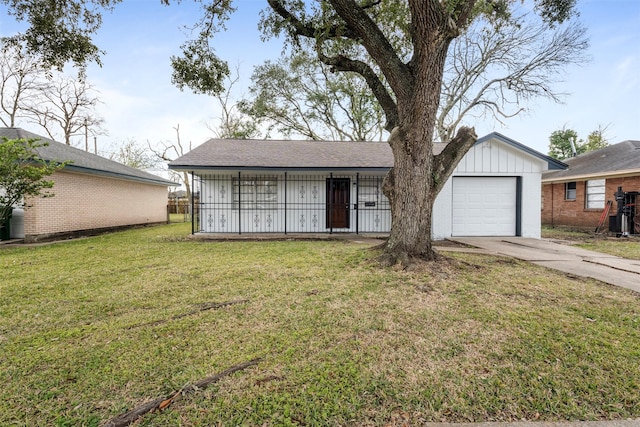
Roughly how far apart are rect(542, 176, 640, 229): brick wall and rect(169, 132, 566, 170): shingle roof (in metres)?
4.73

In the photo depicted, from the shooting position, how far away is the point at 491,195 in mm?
9938

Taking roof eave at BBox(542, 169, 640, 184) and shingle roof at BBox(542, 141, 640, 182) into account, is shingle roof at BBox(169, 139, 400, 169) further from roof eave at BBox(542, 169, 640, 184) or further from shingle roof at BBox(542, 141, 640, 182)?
roof eave at BBox(542, 169, 640, 184)

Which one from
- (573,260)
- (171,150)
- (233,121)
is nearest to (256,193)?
(573,260)

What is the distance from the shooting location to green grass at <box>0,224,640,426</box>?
75.7 inches

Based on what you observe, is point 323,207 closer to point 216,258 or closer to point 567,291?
point 216,258

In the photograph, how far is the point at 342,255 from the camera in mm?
6734

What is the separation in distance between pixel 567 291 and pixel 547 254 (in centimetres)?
328

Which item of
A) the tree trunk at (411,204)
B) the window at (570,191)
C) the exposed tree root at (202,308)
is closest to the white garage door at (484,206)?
the tree trunk at (411,204)

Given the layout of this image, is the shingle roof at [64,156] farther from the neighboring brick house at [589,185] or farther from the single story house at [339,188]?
the neighboring brick house at [589,185]

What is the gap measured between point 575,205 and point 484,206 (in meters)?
7.29

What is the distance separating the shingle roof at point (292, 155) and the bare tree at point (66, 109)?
16.3 metres

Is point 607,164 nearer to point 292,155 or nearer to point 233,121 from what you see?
point 292,155

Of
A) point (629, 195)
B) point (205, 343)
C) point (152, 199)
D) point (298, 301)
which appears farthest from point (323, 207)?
point (629, 195)

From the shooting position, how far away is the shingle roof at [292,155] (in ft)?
31.5
